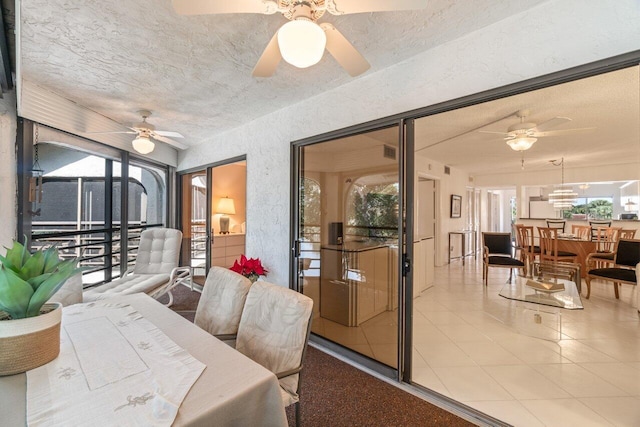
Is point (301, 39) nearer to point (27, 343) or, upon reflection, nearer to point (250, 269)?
point (27, 343)

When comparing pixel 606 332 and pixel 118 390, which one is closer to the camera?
pixel 118 390

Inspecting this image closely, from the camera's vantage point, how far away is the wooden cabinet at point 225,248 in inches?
186

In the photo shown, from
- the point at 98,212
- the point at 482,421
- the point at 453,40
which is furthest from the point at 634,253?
the point at 98,212

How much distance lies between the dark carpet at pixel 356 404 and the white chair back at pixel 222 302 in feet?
2.39

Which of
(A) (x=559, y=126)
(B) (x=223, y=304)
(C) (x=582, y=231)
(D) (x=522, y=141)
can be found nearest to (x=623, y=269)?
(A) (x=559, y=126)

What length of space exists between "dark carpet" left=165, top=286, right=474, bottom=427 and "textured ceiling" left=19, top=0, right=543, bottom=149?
2.52 m

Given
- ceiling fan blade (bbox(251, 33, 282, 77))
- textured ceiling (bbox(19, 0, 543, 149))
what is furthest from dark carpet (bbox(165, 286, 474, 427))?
textured ceiling (bbox(19, 0, 543, 149))

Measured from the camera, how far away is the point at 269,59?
4.97 feet

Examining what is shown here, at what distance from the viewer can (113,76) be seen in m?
2.42

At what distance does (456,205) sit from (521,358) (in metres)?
4.82

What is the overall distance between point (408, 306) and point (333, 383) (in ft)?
2.74

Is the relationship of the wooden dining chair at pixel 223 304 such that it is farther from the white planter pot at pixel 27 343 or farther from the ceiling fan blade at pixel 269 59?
the ceiling fan blade at pixel 269 59

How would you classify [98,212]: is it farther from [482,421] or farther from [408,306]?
[482,421]

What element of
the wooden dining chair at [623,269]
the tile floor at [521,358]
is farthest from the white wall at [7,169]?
the wooden dining chair at [623,269]
